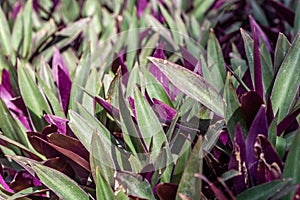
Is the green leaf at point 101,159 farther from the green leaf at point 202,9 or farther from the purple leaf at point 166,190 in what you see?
the green leaf at point 202,9

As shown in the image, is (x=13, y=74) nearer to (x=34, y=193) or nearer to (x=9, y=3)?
(x=34, y=193)

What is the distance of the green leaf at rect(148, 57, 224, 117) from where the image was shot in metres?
1.06

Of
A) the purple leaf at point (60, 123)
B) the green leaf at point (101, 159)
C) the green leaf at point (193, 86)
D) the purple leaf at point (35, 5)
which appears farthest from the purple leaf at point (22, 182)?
the purple leaf at point (35, 5)

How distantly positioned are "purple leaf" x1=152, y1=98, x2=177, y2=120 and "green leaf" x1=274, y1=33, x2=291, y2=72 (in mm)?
270

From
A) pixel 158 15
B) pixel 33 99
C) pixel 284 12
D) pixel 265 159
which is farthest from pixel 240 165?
pixel 158 15

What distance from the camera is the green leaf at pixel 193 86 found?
1.06 meters

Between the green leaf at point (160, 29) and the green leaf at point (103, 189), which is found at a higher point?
the green leaf at point (160, 29)

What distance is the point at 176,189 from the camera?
35.5 inches

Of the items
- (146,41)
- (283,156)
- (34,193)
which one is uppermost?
(146,41)

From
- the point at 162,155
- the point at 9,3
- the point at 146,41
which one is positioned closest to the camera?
the point at 162,155

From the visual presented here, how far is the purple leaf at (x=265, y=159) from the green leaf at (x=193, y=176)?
0.11 metres

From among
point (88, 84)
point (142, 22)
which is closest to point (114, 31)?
point (142, 22)

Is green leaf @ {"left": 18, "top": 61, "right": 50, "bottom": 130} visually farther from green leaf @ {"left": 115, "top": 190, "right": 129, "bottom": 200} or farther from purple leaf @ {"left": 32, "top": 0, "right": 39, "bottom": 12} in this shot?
purple leaf @ {"left": 32, "top": 0, "right": 39, "bottom": 12}

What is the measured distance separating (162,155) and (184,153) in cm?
6
